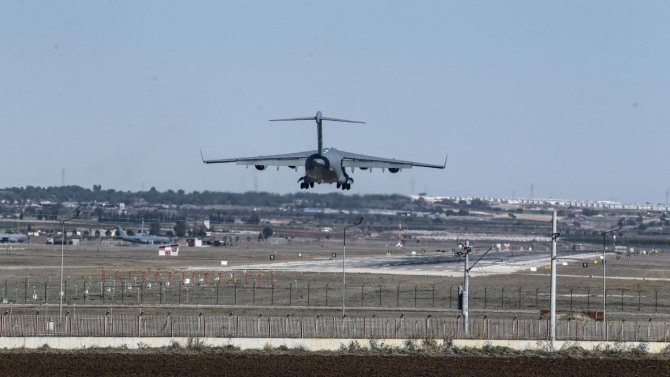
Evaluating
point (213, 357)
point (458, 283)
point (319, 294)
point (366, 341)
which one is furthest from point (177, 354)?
point (458, 283)

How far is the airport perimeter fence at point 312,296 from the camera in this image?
292ft

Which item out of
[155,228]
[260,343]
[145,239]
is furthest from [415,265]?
[260,343]

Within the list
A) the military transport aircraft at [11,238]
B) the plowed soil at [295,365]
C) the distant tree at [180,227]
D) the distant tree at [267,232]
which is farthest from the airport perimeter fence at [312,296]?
the distant tree at [180,227]

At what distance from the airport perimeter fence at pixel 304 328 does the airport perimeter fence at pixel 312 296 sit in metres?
19.5

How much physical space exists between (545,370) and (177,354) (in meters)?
19.4

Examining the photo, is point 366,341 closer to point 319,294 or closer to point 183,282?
point 319,294

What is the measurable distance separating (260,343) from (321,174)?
59.2 ft

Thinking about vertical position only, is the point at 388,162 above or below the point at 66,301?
above

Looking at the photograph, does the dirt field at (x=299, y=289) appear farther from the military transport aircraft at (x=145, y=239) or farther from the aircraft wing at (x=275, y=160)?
the military transport aircraft at (x=145, y=239)

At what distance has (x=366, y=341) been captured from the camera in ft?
206

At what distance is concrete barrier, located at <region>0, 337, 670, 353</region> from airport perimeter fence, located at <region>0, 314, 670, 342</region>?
888 mm

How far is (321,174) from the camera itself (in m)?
76.8

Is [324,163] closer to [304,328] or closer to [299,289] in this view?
[304,328]

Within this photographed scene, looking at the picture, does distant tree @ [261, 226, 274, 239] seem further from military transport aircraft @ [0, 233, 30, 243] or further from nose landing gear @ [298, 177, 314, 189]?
A: nose landing gear @ [298, 177, 314, 189]
